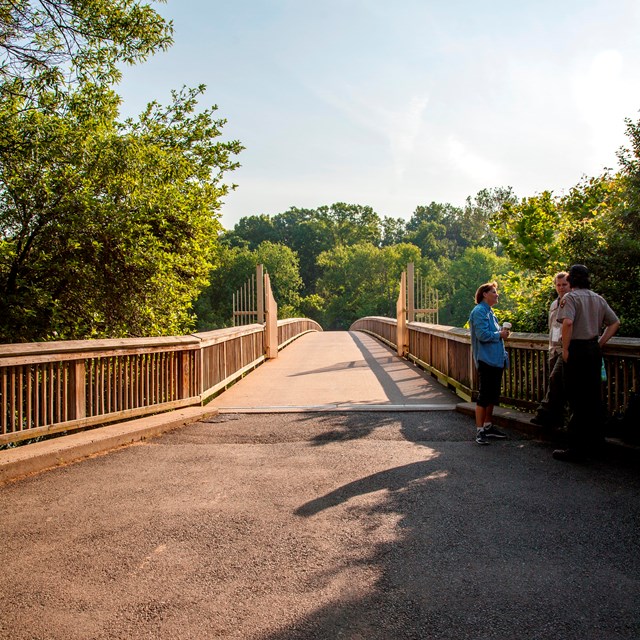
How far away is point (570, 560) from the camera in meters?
3.28

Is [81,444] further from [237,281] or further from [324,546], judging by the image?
[237,281]

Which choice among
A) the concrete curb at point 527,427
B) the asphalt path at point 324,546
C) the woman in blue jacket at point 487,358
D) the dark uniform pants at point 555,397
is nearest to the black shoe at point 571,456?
the asphalt path at point 324,546

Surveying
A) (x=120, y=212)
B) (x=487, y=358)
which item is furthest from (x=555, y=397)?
(x=120, y=212)

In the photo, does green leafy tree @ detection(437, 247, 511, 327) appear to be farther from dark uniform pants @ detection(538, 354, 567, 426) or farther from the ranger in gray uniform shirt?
the ranger in gray uniform shirt

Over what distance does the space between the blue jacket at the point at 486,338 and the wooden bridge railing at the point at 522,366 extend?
666 mm

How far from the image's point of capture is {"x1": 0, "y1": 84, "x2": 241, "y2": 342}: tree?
10.5 metres

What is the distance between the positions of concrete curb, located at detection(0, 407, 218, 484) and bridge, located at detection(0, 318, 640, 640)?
4cm

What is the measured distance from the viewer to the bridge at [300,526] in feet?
8.75

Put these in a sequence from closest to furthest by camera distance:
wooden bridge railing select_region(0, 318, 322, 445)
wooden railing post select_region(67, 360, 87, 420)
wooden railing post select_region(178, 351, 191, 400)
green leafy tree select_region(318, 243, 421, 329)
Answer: wooden bridge railing select_region(0, 318, 322, 445)
wooden railing post select_region(67, 360, 87, 420)
wooden railing post select_region(178, 351, 191, 400)
green leafy tree select_region(318, 243, 421, 329)

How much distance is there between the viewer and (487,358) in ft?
21.0

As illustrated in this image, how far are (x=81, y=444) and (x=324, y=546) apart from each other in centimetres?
315

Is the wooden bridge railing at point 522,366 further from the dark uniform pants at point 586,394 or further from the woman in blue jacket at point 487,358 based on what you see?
the woman in blue jacket at point 487,358

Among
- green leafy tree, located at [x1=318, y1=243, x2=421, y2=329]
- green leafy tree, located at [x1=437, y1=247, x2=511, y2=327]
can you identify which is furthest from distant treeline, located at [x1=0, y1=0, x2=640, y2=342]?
green leafy tree, located at [x1=437, y1=247, x2=511, y2=327]

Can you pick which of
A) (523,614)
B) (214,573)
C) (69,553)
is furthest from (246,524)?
(523,614)
